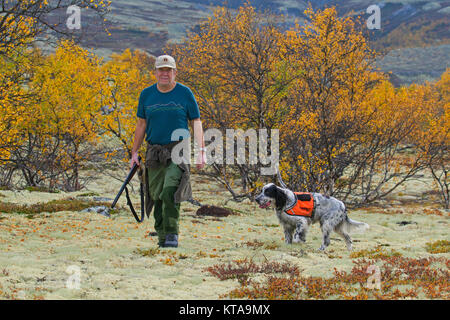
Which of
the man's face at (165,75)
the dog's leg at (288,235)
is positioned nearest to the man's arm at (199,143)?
the man's face at (165,75)

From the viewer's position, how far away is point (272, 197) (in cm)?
1205

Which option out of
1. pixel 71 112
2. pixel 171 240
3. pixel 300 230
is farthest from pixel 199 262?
pixel 71 112

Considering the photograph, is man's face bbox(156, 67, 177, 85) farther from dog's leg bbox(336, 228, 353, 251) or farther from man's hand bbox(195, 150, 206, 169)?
dog's leg bbox(336, 228, 353, 251)

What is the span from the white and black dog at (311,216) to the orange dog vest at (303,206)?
0.20 ft

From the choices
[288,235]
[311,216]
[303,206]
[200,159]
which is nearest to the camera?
[200,159]

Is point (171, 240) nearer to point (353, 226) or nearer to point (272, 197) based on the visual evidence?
point (272, 197)

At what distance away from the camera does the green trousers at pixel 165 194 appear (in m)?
9.56

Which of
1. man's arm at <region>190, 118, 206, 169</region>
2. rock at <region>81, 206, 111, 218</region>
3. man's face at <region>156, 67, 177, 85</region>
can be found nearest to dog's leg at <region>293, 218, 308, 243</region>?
man's arm at <region>190, 118, 206, 169</region>

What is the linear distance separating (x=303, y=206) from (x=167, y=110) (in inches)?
190

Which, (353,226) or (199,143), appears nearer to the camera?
(199,143)

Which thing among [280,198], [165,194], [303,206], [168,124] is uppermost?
[168,124]

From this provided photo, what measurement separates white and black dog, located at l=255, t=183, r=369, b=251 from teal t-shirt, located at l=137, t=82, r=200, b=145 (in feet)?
11.5

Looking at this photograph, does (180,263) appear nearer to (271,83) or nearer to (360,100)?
(271,83)
